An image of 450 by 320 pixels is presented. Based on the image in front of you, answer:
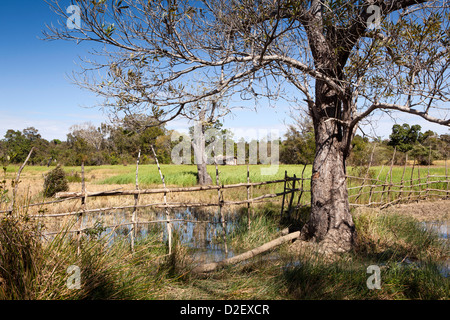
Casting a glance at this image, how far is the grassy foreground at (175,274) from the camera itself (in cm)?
236

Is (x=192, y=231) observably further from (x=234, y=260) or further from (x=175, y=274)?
(x=175, y=274)

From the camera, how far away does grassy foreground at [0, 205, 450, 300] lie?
2.36m

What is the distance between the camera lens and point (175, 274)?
11.7 ft

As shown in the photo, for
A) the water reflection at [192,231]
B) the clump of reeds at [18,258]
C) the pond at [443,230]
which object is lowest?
the pond at [443,230]

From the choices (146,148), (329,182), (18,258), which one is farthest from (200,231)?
(146,148)

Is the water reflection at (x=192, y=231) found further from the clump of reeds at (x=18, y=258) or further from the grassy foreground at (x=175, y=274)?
the clump of reeds at (x=18, y=258)

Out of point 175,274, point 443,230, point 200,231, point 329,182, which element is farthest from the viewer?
point 443,230

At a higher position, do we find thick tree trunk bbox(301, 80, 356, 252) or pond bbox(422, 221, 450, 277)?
thick tree trunk bbox(301, 80, 356, 252)

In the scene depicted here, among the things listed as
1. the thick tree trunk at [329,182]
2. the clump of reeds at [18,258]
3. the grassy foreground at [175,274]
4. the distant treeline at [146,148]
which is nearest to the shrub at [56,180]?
the grassy foreground at [175,274]

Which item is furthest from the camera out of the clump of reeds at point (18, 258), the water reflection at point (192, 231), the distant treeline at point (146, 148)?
the distant treeline at point (146, 148)

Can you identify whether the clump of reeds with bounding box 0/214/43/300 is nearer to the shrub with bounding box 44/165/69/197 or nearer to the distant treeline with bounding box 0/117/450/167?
the shrub with bounding box 44/165/69/197

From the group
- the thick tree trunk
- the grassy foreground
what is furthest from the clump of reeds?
the thick tree trunk

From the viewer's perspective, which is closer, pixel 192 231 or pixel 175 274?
pixel 175 274
